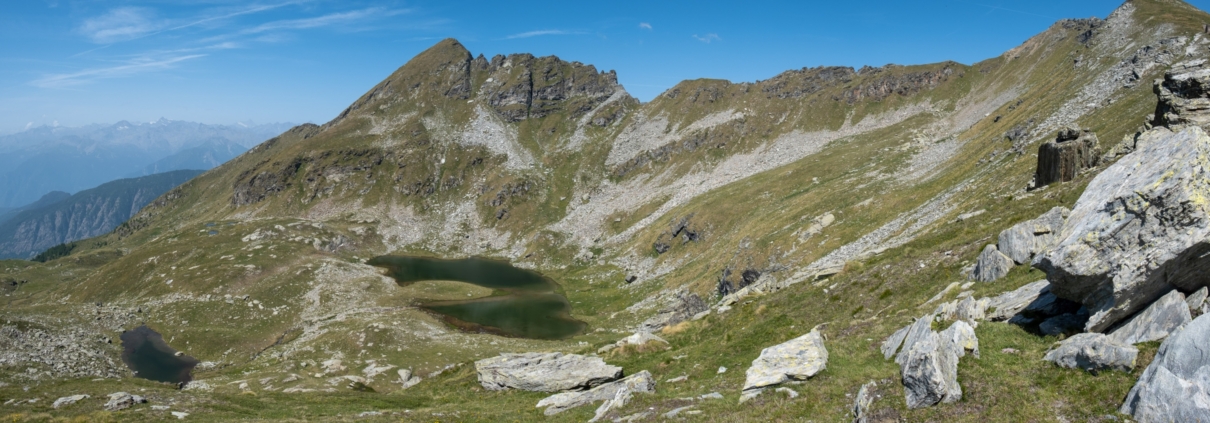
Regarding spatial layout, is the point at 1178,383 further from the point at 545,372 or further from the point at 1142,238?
the point at 545,372

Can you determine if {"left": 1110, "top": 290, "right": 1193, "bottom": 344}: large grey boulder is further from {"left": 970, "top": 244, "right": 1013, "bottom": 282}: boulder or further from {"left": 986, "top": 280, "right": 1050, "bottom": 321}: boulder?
{"left": 970, "top": 244, "right": 1013, "bottom": 282}: boulder

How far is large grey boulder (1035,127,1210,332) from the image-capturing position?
15.9 metres

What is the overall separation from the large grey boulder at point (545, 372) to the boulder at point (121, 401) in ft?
78.1

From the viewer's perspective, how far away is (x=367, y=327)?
82.2 meters

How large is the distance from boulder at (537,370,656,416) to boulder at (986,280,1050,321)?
1652cm

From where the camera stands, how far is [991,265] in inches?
1112

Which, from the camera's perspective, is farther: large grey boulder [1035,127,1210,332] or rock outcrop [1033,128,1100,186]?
rock outcrop [1033,128,1100,186]

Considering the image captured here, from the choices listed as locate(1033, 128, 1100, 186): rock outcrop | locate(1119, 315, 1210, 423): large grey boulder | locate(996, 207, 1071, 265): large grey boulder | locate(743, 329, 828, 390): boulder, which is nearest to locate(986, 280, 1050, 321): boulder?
locate(996, 207, 1071, 265): large grey boulder

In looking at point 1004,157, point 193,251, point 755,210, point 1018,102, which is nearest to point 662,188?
point 755,210

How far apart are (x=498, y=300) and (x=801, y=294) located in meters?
86.1

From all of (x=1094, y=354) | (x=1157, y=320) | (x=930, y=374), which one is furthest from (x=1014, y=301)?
(x=930, y=374)

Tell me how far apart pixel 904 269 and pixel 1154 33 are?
126m

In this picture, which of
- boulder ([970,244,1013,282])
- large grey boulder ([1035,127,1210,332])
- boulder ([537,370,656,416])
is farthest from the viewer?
boulder ([537,370,656,416])

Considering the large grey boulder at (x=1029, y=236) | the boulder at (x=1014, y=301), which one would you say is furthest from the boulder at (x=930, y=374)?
the large grey boulder at (x=1029, y=236)
